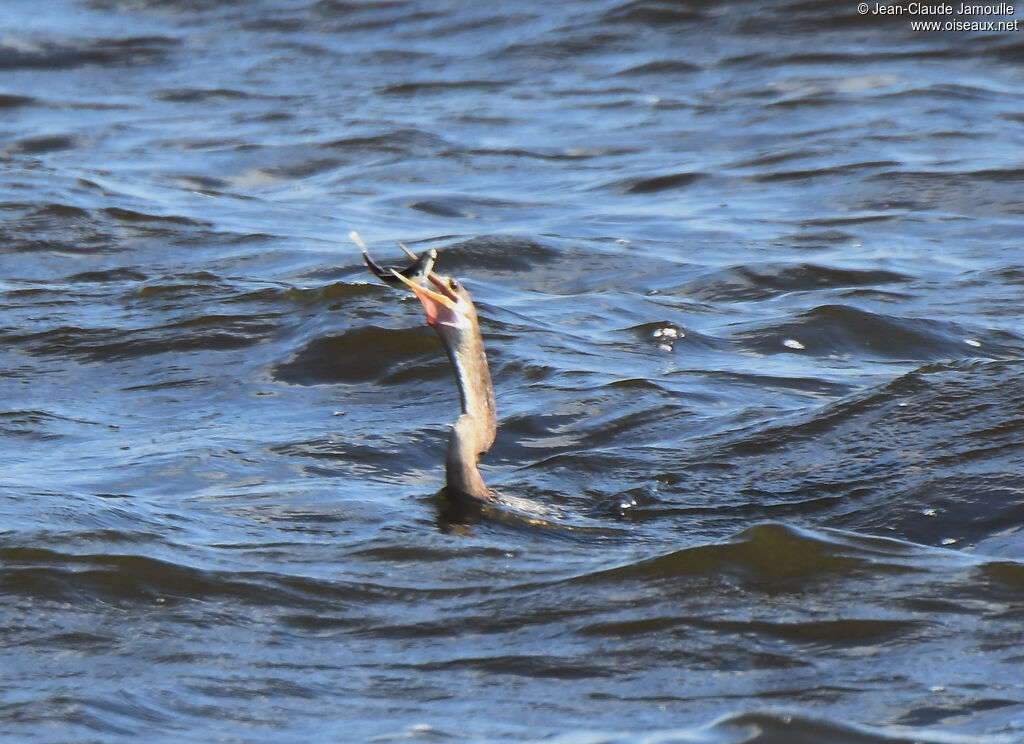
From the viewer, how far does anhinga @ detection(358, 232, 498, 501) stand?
5367 millimetres

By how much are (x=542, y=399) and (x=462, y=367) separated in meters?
1.72

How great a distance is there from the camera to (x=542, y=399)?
283 inches

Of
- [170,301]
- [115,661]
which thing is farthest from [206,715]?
[170,301]

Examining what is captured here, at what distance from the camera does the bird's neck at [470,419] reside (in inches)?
216

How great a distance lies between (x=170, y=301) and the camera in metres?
8.86

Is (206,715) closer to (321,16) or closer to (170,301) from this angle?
(170,301)

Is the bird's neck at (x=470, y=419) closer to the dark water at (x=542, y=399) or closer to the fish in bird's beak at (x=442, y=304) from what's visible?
the fish in bird's beak at (x=442, y=304)

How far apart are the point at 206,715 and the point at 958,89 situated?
36.8ft

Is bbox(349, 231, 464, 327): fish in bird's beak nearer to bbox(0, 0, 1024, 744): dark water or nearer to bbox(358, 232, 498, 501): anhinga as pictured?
bbox(358, 232, 498, 501): anhinga

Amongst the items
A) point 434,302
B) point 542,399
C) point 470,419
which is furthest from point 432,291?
point 542,399

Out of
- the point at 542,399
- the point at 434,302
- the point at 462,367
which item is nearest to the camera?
the point at 434,302

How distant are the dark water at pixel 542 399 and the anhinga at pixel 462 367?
0.19 meters

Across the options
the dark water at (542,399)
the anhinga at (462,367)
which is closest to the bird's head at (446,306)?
the anhinga at (462,367)

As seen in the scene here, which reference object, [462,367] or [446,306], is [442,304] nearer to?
[446,306]
